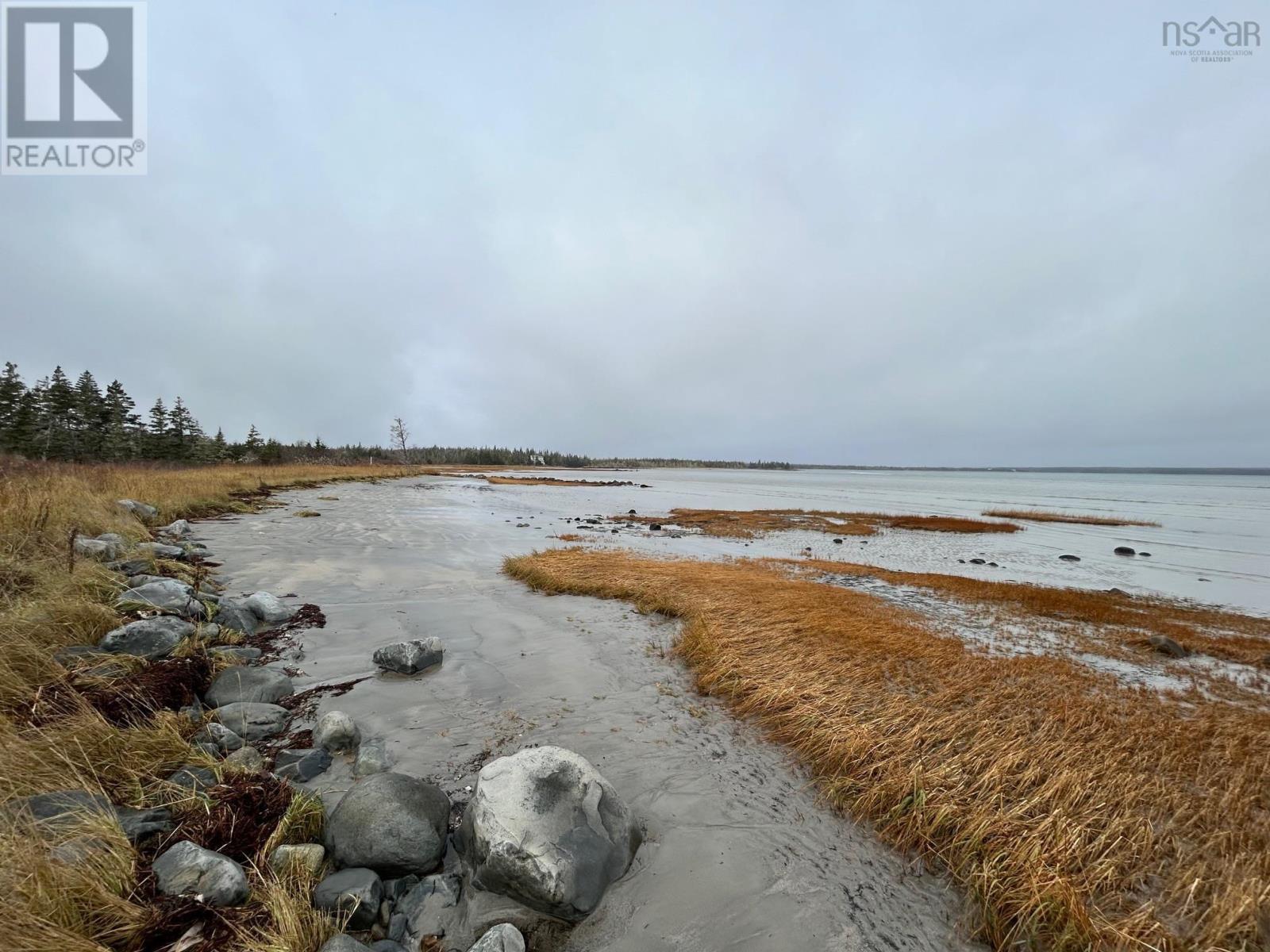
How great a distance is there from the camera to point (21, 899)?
2434 mm

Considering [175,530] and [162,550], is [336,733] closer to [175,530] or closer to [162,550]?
[162,550]

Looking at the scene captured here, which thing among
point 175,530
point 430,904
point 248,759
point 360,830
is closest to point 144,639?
point 248,759

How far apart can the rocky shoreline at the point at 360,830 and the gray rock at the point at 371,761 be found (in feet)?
0.05

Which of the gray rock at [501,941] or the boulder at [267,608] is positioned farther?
the boulder at [267,608]

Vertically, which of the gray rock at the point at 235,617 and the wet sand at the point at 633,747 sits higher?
the gray rock at the point at 235,617

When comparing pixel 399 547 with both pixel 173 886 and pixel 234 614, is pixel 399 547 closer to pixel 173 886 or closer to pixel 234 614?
pixel 234 614

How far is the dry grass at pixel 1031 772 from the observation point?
328 cm

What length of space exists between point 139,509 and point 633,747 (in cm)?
1994

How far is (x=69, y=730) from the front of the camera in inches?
159

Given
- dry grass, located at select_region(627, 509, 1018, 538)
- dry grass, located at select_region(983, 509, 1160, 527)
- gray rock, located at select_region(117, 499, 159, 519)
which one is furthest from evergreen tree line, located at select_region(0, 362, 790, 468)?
dry grass, located at select_region(983, 509, 1160, 527)

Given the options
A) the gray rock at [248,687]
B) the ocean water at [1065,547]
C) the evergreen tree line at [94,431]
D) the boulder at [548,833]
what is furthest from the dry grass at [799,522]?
the evergreen tree line at [94,431]

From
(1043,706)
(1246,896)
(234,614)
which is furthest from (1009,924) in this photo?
(234,614)

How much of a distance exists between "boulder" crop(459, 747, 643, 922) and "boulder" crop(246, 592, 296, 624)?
23.7 feet

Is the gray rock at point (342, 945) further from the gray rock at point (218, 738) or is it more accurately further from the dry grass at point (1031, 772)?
the dry grass at point (1031, 772)
